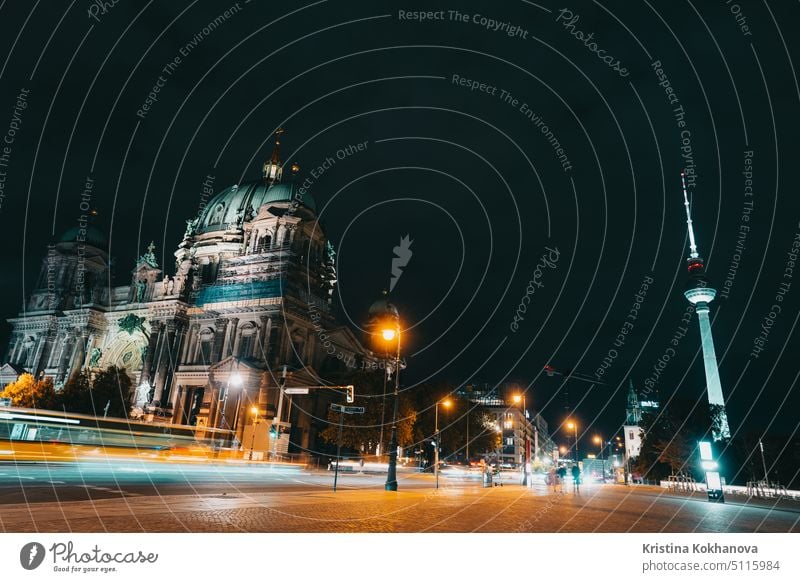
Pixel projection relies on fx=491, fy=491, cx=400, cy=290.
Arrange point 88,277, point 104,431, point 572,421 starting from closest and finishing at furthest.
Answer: point 104,431 → point 572,421 → point 88,277

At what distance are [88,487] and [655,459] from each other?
80743mm

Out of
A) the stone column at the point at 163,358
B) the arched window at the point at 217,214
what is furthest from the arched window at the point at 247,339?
the arched window at the point at 217,214

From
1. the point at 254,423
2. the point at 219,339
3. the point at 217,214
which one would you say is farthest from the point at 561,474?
the point at 217,214

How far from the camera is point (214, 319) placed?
232ft

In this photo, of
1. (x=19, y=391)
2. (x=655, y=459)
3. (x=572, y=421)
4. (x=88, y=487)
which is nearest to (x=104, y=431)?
(x=88, y=487)

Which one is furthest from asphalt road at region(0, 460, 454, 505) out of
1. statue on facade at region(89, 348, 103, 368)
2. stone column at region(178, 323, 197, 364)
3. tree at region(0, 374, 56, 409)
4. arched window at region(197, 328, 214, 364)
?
statue on facade at region(89, 348, 103, 368)

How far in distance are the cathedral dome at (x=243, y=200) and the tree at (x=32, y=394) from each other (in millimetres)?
35227

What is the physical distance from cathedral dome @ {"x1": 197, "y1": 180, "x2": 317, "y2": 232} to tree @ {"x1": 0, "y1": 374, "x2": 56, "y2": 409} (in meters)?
35.2

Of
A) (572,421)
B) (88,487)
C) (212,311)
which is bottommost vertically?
(88,487)

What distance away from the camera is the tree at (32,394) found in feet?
206

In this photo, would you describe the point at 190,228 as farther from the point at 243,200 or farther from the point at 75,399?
the point at 75,399
